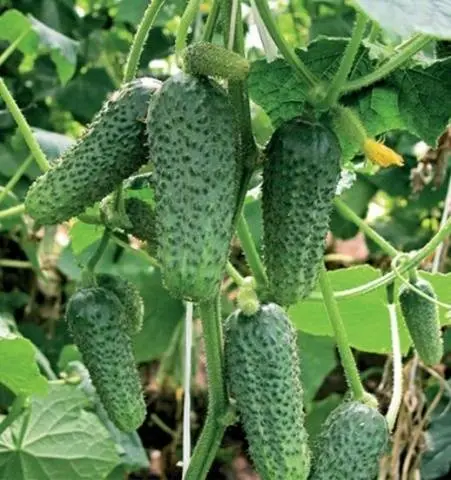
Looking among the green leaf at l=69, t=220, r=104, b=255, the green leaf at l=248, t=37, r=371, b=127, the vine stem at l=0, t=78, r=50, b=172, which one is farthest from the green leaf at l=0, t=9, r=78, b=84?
Result: the green leaf at l=248, t=37, r=371, b=127

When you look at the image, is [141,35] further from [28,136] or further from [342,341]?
[342,341]

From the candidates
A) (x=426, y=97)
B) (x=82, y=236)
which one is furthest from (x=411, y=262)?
(x=82, y=236)

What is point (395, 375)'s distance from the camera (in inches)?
61.0

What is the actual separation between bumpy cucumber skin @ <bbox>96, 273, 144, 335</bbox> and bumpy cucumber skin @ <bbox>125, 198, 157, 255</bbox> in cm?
7

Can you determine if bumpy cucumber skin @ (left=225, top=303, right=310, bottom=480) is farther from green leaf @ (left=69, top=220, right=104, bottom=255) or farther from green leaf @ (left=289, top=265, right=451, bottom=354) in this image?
green leaf @ (left=69, top=220, right=104, bottom=255)

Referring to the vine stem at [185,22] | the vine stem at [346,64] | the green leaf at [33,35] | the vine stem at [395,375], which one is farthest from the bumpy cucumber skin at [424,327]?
the green leaf at [33,35]

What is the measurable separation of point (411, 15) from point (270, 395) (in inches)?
17.5

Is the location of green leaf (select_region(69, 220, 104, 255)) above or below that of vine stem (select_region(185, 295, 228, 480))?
above

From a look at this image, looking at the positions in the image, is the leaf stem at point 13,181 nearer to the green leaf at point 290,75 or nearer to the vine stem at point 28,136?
the vine stem at point 28,136

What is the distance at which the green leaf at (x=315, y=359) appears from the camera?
2.78 metres

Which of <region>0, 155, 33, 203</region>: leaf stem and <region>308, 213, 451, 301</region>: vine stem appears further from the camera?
<region>0, 155, 33, 203</region>: leaf stem

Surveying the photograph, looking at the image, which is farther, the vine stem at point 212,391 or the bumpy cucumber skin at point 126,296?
the bumpy cucumber skin at point 126,296

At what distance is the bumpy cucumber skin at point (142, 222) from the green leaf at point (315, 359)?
1.36m

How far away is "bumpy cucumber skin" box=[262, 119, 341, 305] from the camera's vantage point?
3.98 feet
